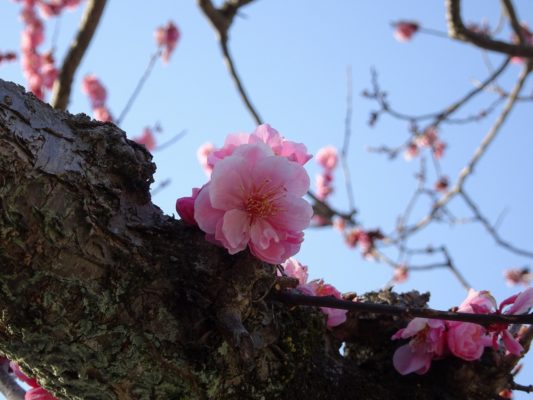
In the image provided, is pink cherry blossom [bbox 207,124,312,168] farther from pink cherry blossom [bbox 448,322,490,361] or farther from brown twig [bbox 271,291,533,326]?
pink cherry blossom [bbox 448,322,490,361]

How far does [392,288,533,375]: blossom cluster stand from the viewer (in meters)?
1.40

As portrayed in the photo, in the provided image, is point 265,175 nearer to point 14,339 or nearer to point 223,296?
point 223,296

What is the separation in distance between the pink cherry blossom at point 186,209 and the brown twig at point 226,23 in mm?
2181

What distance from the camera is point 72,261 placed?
1001 mm

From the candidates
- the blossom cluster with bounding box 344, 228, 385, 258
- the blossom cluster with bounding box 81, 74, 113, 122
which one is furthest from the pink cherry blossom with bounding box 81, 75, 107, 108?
the blossom cluster with bounding box 344, 228, 385, 258

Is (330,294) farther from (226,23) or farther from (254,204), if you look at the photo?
(226,23)

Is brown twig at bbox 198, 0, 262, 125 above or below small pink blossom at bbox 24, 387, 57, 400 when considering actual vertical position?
above

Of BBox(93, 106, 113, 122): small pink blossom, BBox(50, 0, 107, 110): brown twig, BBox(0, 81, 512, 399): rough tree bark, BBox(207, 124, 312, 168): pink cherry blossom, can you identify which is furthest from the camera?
BBox(93, 106, 113, 122): small pink blossom

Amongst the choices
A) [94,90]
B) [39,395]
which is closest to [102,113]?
[94,90]

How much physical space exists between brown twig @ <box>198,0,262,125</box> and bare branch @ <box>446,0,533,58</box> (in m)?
1.07

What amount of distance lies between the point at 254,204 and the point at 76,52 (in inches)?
84.6

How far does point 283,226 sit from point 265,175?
0.10 metres

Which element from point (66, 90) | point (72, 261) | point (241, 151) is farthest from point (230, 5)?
point (72, 261)

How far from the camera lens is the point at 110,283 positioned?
3.39 ft
